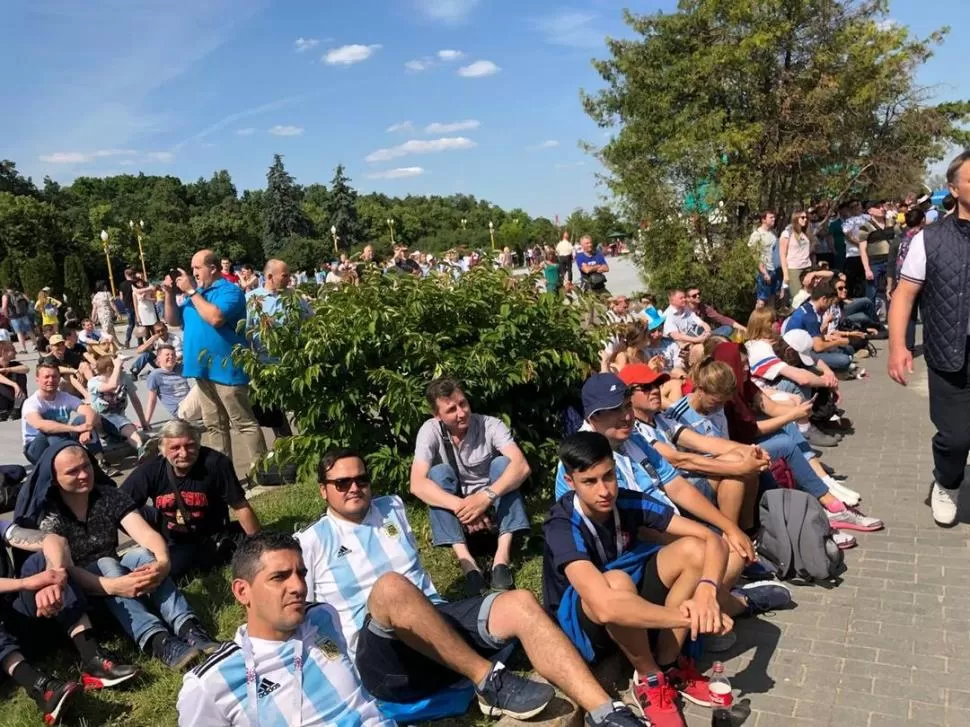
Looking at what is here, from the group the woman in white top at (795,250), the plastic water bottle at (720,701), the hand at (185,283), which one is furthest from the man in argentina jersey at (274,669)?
the woman in white top at (795,250)

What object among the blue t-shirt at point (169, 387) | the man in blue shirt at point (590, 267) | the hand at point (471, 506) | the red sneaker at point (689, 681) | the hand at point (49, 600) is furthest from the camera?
the man in blue shirt at point (590, 267)

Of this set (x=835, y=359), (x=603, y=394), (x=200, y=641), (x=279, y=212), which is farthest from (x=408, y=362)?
(x=279, y=212)

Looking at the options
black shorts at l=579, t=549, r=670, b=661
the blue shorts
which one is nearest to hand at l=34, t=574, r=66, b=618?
black shorts at l=579, t=549, r=670, b=661

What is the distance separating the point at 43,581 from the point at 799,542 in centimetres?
385

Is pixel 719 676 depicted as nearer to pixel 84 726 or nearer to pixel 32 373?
pixel 84 726

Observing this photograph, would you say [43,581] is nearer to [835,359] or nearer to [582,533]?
[582,533]

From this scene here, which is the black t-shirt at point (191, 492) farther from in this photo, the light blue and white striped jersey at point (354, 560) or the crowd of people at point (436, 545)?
the light blue and white striped jersey at point (354, 560)

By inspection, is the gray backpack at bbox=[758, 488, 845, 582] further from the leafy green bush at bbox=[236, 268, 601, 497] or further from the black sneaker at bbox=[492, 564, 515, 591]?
the leafy green bush at bbox=[236, 268, 601, 497]

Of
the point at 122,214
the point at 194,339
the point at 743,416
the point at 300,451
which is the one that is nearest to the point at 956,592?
the point at 743,416

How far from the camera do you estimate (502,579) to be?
13.6 feet

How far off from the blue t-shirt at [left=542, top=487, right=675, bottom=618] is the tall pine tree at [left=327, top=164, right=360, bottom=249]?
7619cm

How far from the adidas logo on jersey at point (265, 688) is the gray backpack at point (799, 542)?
9.56 feet

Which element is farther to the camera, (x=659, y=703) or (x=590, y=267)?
(x=590, y=267)

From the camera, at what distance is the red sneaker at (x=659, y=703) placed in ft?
9.65
